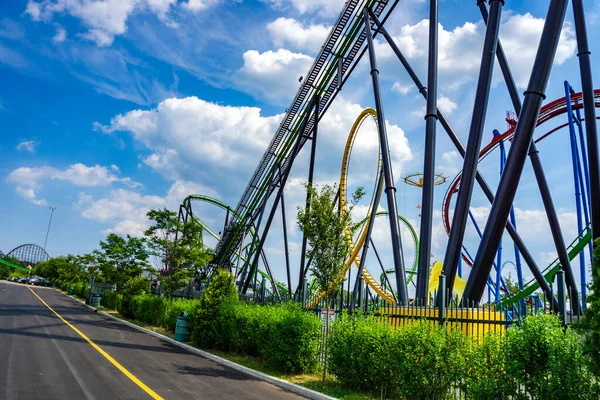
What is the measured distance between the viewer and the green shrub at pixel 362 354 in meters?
7.70

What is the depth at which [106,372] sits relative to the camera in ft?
28.2

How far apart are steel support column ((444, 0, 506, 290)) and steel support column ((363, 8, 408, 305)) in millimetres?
1794

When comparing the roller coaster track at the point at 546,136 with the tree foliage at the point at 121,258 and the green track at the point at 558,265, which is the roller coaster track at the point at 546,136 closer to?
the green track at the point at 558,265

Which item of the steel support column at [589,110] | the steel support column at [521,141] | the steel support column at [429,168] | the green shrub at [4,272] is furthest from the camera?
the green shrub at [4,272]

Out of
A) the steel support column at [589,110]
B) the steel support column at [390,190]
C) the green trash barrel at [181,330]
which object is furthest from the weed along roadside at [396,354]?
the steel support column at [589,110]

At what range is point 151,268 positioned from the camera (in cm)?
2806

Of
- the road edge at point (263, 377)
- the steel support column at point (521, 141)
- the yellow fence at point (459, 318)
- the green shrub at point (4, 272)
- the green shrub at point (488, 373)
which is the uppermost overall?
the steel support column at point (521, 141)

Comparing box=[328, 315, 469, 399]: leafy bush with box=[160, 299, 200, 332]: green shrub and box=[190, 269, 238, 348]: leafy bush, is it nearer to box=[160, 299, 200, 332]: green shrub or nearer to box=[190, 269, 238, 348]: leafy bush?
box=[190, 269, 238, 348]: leafy bush

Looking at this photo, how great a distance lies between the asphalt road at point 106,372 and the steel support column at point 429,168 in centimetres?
426

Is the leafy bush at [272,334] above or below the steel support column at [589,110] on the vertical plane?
below

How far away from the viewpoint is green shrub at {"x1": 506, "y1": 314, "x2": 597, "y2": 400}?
5.08m

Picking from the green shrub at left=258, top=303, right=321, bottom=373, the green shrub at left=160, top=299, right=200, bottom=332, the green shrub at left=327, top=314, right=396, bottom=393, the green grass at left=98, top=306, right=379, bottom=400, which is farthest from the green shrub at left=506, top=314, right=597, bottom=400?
the green shrub at left=160, top=299, right=200, bottom=332

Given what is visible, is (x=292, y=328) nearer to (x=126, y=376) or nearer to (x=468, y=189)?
(x=126, y=376)

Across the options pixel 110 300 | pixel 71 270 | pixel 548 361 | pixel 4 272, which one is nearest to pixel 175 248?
pixel 110 300
